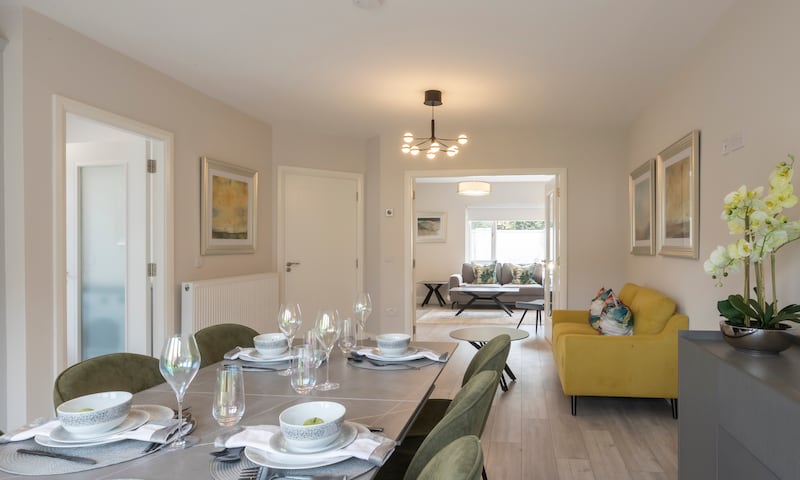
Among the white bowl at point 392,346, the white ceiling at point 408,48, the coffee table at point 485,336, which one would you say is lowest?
the coffee table at point 485,336

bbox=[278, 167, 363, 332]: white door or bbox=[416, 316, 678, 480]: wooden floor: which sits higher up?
bbox=[278, 167, 363, 332]: white door

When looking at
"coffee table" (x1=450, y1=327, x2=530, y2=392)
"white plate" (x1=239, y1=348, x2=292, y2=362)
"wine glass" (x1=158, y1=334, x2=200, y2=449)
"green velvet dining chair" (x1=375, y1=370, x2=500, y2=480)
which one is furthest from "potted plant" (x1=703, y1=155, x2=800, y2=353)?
"coffee table" (x1=450, y1=327, x2=530, y2=392)

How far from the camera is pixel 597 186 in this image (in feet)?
18.8

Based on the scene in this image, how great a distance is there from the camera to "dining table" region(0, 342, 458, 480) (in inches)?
42.6

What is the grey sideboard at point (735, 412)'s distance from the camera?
1.39 meters

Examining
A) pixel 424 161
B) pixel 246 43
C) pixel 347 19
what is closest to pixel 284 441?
pixel 347 19

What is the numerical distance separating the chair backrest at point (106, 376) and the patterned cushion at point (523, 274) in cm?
857

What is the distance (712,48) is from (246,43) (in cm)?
285

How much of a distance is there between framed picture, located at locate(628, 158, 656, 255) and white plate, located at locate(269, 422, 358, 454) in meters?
3.96

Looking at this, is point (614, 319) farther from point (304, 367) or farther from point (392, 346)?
point (304, 367)

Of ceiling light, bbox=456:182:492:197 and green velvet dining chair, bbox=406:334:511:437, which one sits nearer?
green velvet dining chair, bbox=406:334:511:437

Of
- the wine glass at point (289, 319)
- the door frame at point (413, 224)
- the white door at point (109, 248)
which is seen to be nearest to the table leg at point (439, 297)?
the door frame at point (413, 224)

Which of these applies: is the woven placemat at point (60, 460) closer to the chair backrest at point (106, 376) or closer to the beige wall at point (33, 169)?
the chair backrest at point (106, 376)

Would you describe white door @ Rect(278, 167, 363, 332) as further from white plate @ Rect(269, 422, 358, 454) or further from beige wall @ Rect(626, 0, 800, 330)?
white plate @ Rect(269, 422, 358, 454)
